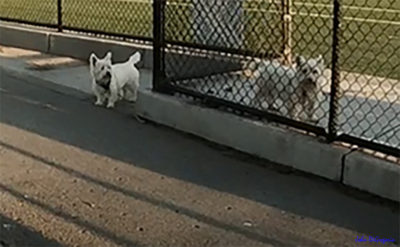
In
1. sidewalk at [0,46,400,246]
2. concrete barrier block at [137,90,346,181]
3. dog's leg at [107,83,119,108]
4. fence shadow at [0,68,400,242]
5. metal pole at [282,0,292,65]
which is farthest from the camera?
metal pole at [282,0,292,65]

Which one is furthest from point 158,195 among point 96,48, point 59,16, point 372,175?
point 59,16

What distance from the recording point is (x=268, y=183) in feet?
16.9

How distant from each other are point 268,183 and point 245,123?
2.58 ft

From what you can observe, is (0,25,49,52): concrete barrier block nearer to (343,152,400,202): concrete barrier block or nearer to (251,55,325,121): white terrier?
(251,55,325,121): white terrier

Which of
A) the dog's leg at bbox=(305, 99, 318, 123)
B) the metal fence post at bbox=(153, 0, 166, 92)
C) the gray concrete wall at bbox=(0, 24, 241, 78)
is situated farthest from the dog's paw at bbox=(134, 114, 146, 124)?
the dog's leg at bbox=(305, 99, 318, 123)

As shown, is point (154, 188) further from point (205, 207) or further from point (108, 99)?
point (108, 99)

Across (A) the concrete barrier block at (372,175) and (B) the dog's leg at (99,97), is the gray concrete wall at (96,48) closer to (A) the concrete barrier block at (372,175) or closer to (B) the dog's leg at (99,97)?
(B) the dog's leg at (99,97)

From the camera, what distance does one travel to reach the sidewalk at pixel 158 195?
4305 mm

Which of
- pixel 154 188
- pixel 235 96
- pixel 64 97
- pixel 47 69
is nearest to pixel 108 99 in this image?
pixel 64 97

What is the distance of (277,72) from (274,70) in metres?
Result: 0.03

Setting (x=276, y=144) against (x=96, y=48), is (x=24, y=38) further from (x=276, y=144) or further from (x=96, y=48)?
(x=276, y=144)

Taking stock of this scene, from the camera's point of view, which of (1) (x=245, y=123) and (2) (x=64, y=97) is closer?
(1) (x=245, y=123)

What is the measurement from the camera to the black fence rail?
5.74m

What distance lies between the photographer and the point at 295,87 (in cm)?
620
